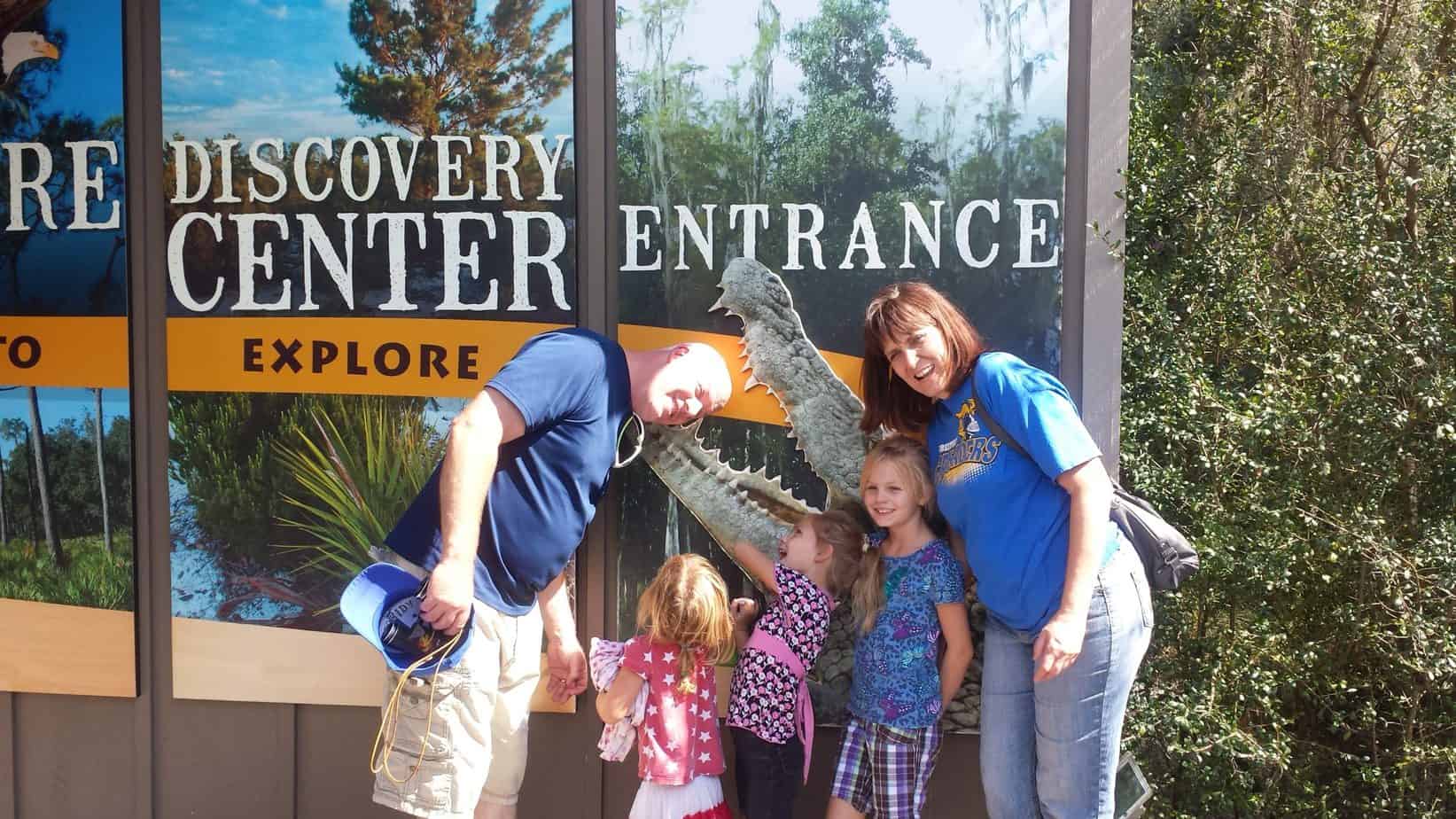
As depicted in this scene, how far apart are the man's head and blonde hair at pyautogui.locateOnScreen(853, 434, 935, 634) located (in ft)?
1.64

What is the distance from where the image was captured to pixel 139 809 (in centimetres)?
340

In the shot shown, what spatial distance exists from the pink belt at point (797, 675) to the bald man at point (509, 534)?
51cm

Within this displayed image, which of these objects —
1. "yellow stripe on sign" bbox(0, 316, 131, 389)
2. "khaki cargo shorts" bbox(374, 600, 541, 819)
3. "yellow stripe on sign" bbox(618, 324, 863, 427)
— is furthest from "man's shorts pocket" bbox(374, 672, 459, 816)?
"yellow stripe on sign" bbox(0, 316, 131, 389)


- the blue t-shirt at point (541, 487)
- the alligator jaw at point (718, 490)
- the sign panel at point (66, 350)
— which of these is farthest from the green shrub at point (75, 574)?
the alligator jaw at point (718, 490)

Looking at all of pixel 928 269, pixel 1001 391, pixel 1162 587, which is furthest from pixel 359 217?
pixel 1162 587

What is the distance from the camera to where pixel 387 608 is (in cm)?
252

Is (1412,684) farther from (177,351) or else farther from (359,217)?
(177,351)

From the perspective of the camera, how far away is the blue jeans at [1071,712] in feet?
8.30

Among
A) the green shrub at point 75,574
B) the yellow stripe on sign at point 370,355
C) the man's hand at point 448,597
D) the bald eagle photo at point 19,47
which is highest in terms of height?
the bald eagle photo at point 19,47

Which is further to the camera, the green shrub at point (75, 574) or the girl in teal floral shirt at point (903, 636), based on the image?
the green shrub at point (75, 574)

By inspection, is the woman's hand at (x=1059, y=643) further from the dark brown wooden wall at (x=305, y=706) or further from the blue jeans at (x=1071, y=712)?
the dark brown wooden wall at (x=305, y=706)

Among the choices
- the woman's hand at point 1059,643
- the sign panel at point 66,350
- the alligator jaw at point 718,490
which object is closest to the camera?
the woman's hand at point 1059,643

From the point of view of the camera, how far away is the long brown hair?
2.63m

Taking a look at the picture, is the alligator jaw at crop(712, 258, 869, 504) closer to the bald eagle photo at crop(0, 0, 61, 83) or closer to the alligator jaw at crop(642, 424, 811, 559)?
the alligator jaw at crop(642, 424, 811, 559)
